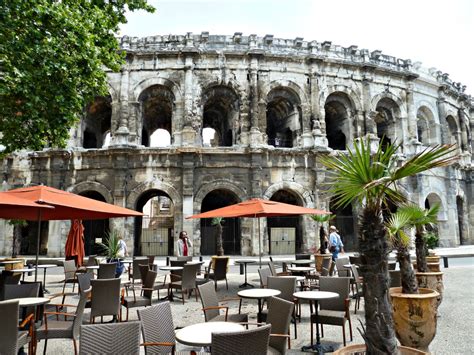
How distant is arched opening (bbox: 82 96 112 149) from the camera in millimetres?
18223

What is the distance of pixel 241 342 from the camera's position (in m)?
2.64

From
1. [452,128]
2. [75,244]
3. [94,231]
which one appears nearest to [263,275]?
[75,244]

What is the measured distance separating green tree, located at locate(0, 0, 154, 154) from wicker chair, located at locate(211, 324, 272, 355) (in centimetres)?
774

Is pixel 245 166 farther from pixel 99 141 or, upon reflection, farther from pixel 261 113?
pixel 99 141

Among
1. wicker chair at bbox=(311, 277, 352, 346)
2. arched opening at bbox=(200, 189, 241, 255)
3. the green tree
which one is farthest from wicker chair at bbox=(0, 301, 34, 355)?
arched opening at bbox=(200, 189, 241, 255)

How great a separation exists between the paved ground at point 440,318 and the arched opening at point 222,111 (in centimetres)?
1019

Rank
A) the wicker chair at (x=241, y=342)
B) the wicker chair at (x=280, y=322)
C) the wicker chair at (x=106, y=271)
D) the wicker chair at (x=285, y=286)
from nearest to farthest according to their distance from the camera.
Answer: the wicker chair at (x=241, y=342) < the wicker chair at (x=280, y=322) < the wicker chair at (x=285, y=286) < the wicker chair at (x=106, y=271)

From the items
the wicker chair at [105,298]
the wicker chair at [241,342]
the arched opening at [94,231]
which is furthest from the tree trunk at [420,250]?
the arched opening at [94,231]

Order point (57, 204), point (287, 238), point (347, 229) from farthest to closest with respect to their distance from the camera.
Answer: point (347, 229)
point (287, 238)
point (57, 204)

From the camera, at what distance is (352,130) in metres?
19.0

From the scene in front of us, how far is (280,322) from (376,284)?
3.96 feet

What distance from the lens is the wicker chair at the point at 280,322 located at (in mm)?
3521

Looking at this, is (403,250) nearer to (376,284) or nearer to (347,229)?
(376,284)

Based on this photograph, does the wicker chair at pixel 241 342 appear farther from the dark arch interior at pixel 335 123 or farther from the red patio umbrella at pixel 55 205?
the dark arch interior at pixel 335 123
